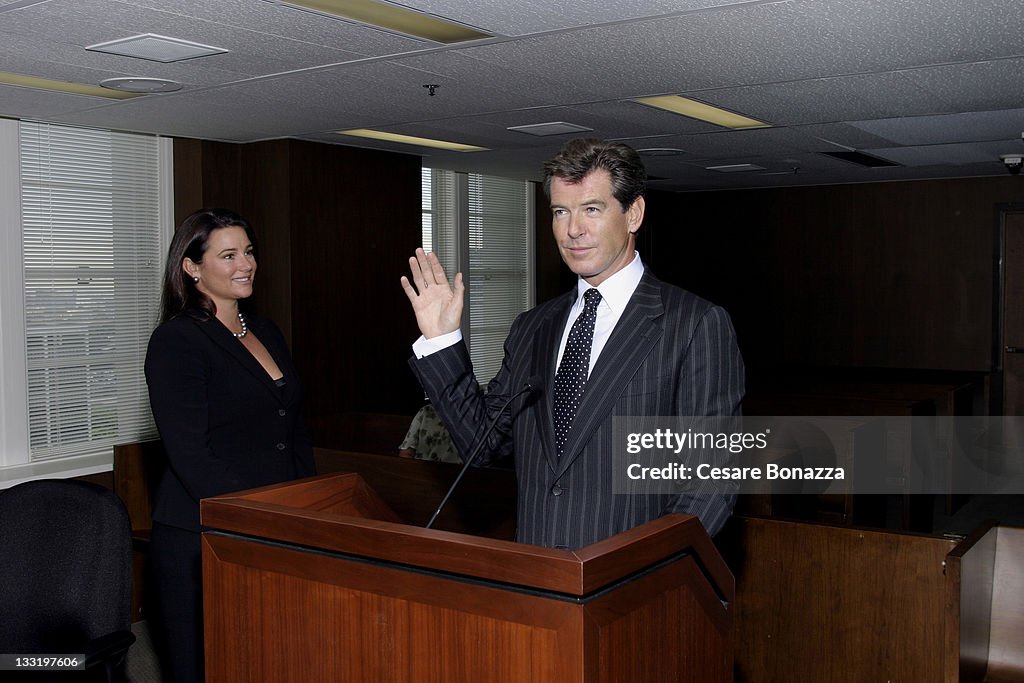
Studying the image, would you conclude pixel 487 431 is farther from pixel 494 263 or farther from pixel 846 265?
pixel 846 265

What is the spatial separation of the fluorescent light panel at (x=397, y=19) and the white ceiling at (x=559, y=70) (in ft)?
0.21

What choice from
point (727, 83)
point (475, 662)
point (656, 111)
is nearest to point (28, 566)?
point (475, 662)

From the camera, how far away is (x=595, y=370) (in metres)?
2.04

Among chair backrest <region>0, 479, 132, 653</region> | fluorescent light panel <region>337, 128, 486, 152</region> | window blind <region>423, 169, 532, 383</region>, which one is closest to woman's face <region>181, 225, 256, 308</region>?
chair backrest <region>0, 479, 132, 653</region>

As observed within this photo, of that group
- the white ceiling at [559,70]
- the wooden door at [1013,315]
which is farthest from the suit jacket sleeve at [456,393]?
the wooden door at [1013,315]

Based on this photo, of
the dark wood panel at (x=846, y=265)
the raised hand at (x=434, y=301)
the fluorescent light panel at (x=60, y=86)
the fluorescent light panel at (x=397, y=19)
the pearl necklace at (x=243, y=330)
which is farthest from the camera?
the dark wood panel at (x=846, y=265)

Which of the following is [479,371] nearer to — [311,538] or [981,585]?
[981,585]

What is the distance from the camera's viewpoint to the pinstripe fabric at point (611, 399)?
6.56 feet

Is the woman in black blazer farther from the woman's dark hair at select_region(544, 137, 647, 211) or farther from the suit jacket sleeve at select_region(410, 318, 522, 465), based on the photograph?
the woman's dark hair at select_region(544, 137, 647, 211)

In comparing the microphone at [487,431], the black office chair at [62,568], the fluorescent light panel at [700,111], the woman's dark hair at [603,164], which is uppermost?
the fluorescent light panel at [700,111]

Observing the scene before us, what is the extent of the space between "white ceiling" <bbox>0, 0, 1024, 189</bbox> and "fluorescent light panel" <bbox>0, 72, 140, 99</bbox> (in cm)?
10

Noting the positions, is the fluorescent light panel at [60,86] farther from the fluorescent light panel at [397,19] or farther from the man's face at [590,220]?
the man's face at [590,220]

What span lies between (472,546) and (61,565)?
1625 millimetres

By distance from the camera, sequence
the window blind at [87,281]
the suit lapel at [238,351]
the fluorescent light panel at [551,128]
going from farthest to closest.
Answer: the window blind at [87,281] < the fluorescent light panel at [551,128] < the suit lapel at [238,351]
